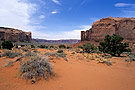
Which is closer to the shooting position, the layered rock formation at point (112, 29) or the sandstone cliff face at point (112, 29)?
the layered rock formation at point (112, 29)

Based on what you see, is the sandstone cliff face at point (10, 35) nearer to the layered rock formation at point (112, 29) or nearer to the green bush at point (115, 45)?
the layered rock formation at point (112, 29)

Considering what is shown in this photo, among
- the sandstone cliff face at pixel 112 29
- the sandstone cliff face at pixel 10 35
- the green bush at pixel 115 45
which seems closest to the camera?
the green bush at pixel 115 45

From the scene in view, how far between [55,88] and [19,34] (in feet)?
310

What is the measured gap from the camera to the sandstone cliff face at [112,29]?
4047 centimetres

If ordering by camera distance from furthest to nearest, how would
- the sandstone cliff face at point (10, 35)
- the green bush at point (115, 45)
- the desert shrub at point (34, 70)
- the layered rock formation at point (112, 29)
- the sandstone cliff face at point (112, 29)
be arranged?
the sandstone cliff face at point (10, 35) < the sandstone cliff face at point (112, 29) < the layered rock formation at point (112, 29) < the green bush at point (115, 45) < the desert shrub at point (34, 70)

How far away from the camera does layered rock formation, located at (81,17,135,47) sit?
132 feet

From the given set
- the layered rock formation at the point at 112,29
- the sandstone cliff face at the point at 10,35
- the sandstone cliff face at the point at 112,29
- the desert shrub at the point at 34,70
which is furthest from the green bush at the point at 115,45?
the sandstone cliff face at the point at 10,35

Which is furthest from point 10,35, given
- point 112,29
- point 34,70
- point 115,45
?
point 34,70

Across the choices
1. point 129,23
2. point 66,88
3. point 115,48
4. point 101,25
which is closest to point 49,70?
point 66,88

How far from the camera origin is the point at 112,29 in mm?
45562

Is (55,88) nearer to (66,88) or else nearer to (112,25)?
(66,88)

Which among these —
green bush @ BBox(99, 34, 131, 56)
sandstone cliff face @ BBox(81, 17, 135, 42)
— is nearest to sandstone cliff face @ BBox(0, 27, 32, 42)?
sandstone cliff face @ BBox(81, 17, 135, 42)

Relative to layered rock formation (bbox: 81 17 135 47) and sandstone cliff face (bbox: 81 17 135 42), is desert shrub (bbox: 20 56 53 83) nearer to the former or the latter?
layered rock formation (bbox: 81 17 135 47)

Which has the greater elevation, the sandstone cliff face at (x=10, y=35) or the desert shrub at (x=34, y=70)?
the sandstone cliff face at (x=10, y=35)
